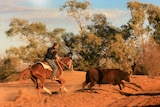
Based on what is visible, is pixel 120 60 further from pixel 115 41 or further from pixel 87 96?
pixel 87 96

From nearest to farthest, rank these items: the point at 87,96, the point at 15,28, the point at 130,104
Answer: the point at 130,104 → the point at 87,96 → the point at 15,28

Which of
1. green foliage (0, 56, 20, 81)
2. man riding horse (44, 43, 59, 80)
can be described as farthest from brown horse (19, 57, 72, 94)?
green foliage (0, 56, 20, 81)

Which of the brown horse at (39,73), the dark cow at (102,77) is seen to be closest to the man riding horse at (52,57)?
the brown horse at (39,73)

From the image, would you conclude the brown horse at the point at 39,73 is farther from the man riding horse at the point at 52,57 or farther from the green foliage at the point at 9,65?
the green foliage at the point at 9,65

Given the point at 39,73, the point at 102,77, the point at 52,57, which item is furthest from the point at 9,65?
the point at 52,57

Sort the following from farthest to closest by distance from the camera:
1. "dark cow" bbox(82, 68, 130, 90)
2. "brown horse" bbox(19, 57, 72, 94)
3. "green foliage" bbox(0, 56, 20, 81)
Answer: "green foliage" bbox(0, 56, 20, 81), "dark cow" bbox(82, 68, 130, 90), "brown horse" bbox(19, 57, 72, 94)

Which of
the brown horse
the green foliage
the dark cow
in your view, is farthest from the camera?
the green foliage

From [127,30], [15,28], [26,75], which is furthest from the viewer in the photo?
[127,30]

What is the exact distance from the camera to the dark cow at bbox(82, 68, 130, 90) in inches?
903

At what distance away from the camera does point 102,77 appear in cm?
2350

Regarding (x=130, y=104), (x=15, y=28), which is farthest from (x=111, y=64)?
(x=130, y=104)

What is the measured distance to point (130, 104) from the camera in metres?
15.8

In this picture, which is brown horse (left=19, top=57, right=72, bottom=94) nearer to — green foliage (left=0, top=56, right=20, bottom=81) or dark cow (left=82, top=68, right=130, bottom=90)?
dark cow (left=82, top=68, right=130, bottom=90)

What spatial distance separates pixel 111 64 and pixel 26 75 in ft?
104
